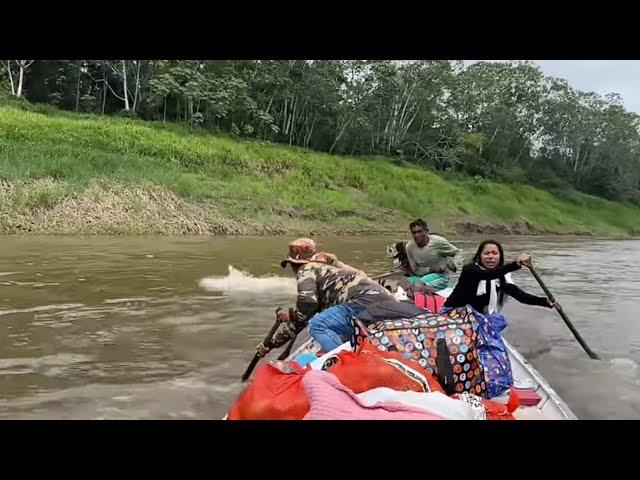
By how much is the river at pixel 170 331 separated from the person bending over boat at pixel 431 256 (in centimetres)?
105

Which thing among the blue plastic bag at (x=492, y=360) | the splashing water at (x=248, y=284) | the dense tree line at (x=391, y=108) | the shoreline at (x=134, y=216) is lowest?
the shoreline at (x=134, y=216)

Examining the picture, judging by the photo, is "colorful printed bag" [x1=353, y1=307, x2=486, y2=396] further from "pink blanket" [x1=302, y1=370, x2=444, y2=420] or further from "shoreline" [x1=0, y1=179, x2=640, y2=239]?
"shoreline" [x1=0, y1=179, x2=640, y2=239]

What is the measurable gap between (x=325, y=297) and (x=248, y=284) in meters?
5.11

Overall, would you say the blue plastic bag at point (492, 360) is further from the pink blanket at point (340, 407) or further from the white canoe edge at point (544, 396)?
the pink blanket at point (340, 407)

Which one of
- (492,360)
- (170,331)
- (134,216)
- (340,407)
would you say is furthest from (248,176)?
(340,407)

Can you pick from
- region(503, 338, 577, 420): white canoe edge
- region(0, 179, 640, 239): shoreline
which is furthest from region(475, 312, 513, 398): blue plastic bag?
region(0, 179, 640, 239): shoreline

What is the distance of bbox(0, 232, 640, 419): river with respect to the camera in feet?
14.6

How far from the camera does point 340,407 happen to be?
261 cm

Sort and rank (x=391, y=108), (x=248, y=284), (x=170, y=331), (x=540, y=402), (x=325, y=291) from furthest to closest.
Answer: (x=391, y=108) → (x=248, y=284) → (x=170, y=331) → (x=325, y=291) → (x=540, y=402)

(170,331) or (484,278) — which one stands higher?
(484,278)

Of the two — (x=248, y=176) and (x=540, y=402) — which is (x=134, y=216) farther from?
(x=540, y=402)

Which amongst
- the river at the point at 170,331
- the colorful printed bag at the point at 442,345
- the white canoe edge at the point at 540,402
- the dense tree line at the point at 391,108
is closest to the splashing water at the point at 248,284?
the river at the point at 170,331

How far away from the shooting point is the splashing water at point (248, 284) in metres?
9.01

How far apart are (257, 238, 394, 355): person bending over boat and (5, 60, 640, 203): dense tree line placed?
2233 cm
